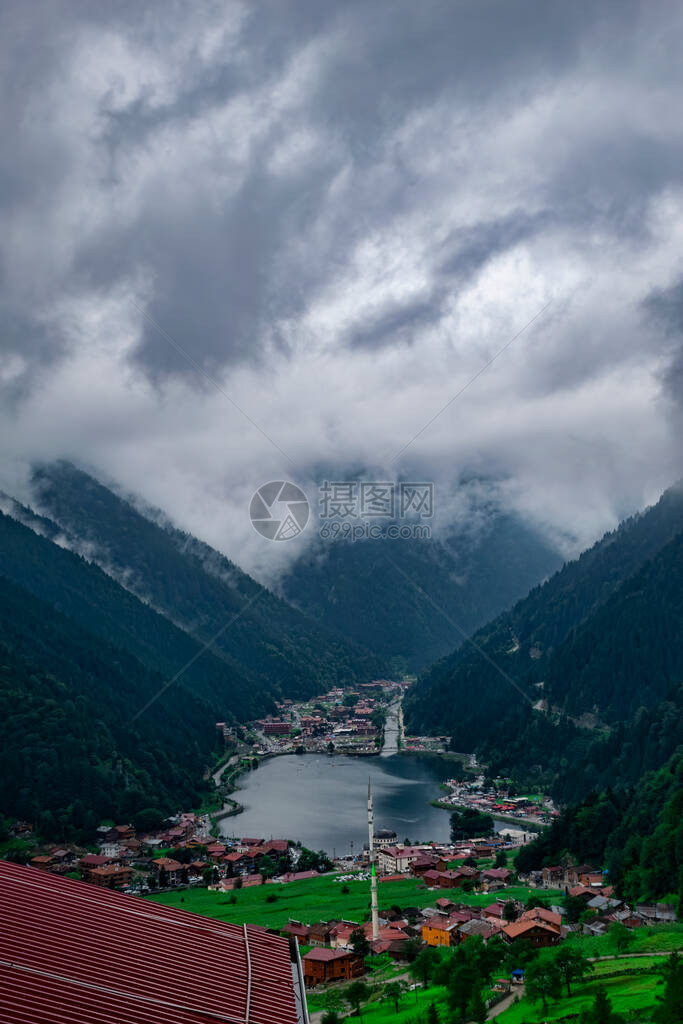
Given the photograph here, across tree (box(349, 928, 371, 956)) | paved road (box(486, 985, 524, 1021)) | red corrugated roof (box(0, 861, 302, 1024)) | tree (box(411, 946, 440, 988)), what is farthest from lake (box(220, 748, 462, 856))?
red corrugated roof (box(0, 861, 302, 1024))

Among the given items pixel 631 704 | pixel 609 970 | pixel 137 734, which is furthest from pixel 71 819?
pixel 631 704

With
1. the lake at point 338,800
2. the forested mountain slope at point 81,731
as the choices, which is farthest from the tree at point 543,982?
the forested mountain slope at point 81,731

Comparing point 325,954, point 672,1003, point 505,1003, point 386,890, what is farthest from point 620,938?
point 386,890

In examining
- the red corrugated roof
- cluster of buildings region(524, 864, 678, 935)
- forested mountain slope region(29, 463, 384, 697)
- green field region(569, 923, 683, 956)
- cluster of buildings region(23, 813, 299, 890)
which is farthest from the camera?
forested mountain slope region(29, 463, 384, 697)

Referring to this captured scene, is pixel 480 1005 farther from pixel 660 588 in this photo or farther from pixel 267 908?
pixel 660 588

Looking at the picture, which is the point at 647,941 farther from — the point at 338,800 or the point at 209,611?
the point at 209,611

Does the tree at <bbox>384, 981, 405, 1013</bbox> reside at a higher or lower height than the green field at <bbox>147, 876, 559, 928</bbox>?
lower

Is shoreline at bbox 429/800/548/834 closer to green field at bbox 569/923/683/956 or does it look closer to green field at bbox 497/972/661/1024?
green field at bbox 569/923/683/956
